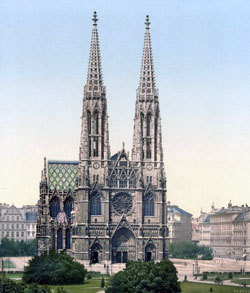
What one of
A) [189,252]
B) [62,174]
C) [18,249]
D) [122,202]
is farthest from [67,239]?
[189,252]

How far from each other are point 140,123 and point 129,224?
56.5ft

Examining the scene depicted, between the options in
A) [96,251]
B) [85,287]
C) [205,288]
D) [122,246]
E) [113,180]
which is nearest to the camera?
[205,288]

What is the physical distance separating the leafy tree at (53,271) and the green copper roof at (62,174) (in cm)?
4696

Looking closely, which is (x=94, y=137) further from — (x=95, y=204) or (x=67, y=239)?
(x=67, y=239)

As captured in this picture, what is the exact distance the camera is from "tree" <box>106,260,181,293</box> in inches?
3634

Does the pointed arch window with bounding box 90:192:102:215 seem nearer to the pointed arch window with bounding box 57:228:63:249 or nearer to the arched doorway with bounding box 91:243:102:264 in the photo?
the arched doorway with bounding box 91:243:102:264

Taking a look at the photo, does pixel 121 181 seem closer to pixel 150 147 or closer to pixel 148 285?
pixel 150 147

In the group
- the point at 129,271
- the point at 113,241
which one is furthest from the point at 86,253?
the point at 129,271

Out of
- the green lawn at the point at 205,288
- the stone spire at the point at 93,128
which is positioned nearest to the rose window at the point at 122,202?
the stone spire at the point at 93,128

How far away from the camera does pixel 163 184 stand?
506 feet

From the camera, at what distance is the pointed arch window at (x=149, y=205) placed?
154 m

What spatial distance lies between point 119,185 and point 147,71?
20.6m

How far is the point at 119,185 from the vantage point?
152500 millimetres

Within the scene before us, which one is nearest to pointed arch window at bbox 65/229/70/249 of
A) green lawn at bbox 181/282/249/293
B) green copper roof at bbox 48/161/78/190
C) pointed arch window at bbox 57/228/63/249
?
pointed arch window at bbox 57/228/63/249
